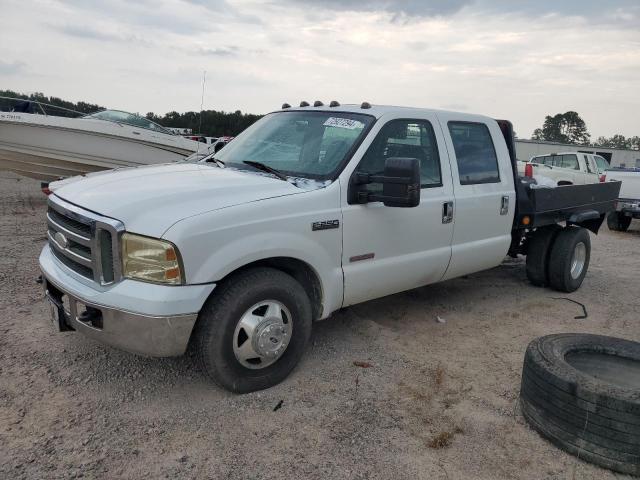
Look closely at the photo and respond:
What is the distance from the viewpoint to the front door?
3889 mm

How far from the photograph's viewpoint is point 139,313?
2.93 m

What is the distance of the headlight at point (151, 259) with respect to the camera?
2.93 meters

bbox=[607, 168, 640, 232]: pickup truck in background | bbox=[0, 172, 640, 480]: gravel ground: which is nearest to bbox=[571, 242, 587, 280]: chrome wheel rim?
bbox=[0, 172, 640, 480]: gravel ground

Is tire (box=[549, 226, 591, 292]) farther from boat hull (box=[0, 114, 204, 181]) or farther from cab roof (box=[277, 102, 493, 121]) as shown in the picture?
boat hull (box=[0, 114, 204, 181])

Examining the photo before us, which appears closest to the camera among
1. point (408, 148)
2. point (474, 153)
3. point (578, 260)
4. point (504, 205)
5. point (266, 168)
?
point (266, 168)

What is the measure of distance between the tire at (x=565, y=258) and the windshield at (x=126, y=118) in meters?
8.53

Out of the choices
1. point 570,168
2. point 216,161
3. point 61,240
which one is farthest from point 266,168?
point 570,168

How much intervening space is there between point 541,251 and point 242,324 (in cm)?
409

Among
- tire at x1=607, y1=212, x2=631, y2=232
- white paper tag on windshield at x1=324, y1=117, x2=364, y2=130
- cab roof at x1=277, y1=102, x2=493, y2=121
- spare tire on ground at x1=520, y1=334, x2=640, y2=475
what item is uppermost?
cab roof at x1=277, y1=102, x2=493, y2=121

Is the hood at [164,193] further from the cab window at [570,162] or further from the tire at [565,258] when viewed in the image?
the cab window at [570,162]

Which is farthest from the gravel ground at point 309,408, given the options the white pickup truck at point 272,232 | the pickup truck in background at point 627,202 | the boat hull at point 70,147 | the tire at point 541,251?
the pickup truck in background at point 627,202

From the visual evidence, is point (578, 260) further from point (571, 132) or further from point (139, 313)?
point (571, 132)

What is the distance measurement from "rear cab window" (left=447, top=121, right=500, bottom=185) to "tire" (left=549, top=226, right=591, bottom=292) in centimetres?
144

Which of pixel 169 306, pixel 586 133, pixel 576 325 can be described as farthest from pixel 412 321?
pixel 586 133
